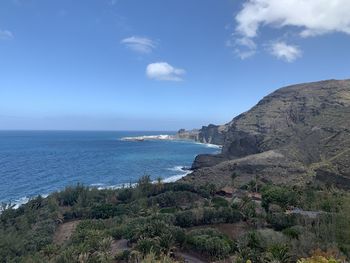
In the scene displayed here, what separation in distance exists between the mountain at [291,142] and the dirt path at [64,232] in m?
30.1

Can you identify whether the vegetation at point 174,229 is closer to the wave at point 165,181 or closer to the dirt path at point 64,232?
the dirt path at point 64,232

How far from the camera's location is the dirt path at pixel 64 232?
1226 inches

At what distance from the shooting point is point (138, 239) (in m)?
23.5

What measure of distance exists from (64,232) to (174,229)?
14.2 metres

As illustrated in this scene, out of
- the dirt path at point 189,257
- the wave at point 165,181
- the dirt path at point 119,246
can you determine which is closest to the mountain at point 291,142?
the wave at point 165,181

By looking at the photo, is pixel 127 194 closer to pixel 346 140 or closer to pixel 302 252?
pixel 302 252

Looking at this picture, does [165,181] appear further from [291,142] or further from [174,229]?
[174,229]

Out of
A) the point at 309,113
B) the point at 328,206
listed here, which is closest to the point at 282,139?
the point at 309,113

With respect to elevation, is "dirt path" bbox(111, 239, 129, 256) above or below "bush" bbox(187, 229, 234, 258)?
below

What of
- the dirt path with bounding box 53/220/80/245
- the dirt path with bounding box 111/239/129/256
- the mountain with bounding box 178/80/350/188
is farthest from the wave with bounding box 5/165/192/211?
the dirt path with bounding box 111/239/129/256

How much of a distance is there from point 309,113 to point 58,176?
69936 mm

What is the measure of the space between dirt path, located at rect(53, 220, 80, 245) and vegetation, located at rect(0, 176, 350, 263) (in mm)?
96

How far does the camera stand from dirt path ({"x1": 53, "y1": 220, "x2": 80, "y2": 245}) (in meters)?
31.1

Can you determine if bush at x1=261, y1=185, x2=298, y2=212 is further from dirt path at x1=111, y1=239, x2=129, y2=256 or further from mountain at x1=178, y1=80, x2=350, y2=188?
mountain at x1=178, y1=80, x2=350, y2=188
